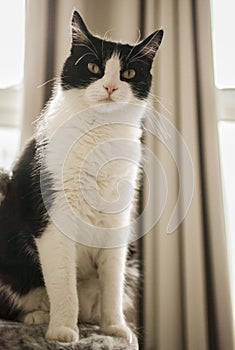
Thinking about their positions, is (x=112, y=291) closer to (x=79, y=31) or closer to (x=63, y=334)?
(x=63, y=334)

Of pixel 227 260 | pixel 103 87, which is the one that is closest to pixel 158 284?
pixel 227 260

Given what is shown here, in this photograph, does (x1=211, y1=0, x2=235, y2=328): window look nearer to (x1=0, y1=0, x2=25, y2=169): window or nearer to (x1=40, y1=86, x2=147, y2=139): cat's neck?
(x1=40, y1=86, x2=147, y2=139): cat's neck

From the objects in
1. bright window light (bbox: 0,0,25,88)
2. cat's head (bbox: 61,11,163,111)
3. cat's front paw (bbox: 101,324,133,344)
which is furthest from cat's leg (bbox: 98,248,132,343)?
bright window light (bbox: 0,0,25,88)

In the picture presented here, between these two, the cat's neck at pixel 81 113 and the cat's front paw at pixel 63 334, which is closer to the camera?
the cat's front paw at pixel 63 334

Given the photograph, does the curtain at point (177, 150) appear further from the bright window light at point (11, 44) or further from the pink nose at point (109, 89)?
the pink nose at point (109, 89)

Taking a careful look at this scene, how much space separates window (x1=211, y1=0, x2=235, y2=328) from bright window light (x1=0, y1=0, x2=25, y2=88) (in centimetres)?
75

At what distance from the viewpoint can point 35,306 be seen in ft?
3.67

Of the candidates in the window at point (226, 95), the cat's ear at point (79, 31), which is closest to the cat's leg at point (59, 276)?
the cat's ear at point (79, 31)

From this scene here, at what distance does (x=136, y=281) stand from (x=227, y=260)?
0.32 metres

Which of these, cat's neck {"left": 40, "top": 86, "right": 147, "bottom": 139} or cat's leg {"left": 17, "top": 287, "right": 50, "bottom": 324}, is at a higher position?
cat's neck {"left": 40, "top": 86, "right": 147, "bottom": 139}

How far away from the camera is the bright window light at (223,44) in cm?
175

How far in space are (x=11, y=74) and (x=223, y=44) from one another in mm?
842

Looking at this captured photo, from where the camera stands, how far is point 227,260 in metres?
1.47

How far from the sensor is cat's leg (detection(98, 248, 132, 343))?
3.33 feet
